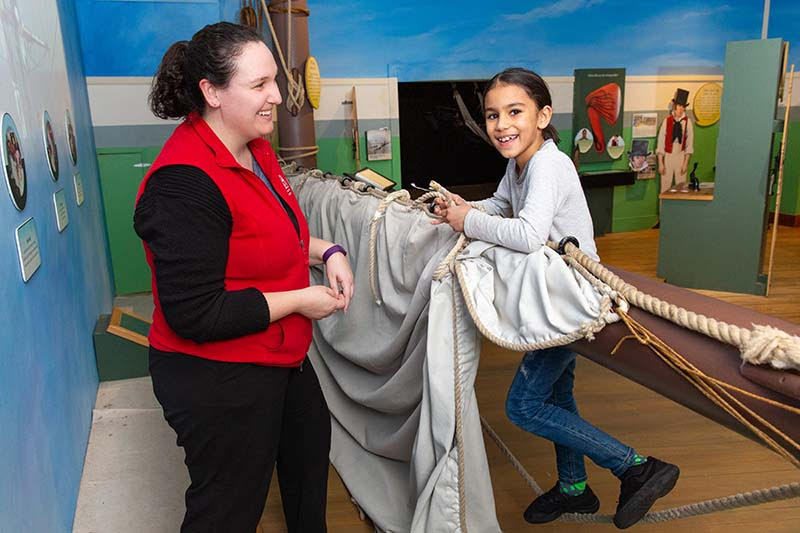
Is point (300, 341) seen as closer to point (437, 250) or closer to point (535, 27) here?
point (437, 250)

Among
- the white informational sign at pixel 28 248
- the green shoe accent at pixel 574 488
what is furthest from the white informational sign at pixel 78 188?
the green shoe accent at pixel 574 488

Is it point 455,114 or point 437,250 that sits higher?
point 455,114

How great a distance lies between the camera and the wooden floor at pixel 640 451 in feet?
6.03

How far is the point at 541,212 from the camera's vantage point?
1.35 metres

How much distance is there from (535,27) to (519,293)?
5426mm

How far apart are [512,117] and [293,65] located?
2394 millimetres

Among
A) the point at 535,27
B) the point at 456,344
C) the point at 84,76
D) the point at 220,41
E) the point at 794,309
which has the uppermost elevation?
the point at 535,27

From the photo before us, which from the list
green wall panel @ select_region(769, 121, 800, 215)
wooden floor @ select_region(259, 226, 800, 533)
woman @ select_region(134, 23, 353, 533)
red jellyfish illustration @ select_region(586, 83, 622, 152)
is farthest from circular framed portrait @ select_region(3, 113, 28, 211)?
green wall panel @ select_region(769, 121, 800, 215)

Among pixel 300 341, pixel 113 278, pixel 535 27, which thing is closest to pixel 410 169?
pixel 535 27

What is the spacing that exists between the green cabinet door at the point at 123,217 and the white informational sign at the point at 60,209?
6.28 feet

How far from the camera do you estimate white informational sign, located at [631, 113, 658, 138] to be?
636cm

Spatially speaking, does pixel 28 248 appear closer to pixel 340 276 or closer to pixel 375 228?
pixel 340 276

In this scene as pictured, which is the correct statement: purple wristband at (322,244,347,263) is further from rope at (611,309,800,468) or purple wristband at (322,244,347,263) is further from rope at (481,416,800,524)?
rope at (481,416,800,524)

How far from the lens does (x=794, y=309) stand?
3.85 metres
